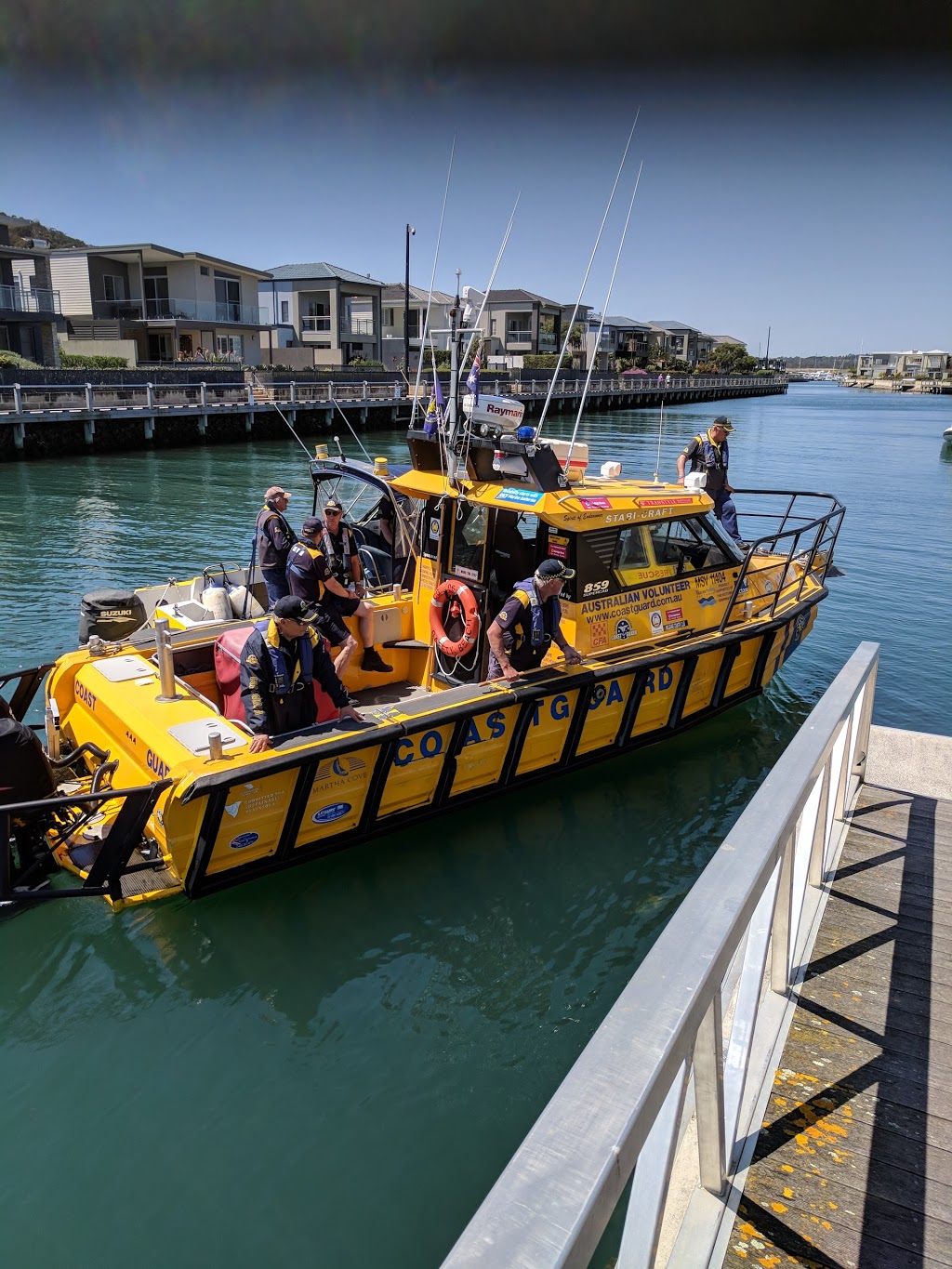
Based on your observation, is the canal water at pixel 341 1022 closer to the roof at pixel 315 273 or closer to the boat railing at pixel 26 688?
the boat railing at pixel 26 688

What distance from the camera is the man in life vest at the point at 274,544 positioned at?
8.09 m

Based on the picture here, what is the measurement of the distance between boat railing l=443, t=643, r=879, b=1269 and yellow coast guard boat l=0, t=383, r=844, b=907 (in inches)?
133

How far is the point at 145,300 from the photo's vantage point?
4500 cm

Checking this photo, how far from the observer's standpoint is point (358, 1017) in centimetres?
518

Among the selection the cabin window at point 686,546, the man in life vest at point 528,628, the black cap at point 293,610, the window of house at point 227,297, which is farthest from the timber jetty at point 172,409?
the black cap at point 293,610

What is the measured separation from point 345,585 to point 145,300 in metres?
43.5

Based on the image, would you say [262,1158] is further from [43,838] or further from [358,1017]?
[43,838]

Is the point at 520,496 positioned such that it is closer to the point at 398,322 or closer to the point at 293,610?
the point at 293,610

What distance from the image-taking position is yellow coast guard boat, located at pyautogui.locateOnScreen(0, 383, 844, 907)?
5.63m

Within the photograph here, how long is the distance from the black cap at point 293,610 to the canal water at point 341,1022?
198 centimetres

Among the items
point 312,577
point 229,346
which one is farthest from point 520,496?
point 229,346

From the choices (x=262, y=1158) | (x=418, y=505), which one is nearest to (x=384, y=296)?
(x=418, y=505)

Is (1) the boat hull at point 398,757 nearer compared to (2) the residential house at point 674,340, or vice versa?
(1) the boat hull at point 398,757

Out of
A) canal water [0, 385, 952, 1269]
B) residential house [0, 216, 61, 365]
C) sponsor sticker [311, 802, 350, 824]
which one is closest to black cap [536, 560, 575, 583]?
canal water [0, 385, 952, 1269]
